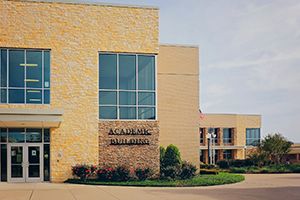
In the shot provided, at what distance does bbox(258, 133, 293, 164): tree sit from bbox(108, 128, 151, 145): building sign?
19.8 metres

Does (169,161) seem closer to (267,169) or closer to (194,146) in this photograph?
(194,146)

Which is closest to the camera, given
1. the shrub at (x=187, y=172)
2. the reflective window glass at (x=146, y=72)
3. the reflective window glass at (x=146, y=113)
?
the shrub at (x=187, y=172)

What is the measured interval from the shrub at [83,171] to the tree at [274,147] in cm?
2268

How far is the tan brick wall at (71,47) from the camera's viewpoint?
26125 mm

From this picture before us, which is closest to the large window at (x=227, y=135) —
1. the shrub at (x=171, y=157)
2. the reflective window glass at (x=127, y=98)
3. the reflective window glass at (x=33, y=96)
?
the shrub at (x=171, y=157)

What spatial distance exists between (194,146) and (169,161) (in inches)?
165

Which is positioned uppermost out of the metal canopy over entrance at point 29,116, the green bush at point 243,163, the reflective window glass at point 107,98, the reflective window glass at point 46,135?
the reflective window glass at point 107,98

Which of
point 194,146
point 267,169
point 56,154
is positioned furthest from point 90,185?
point 267,169

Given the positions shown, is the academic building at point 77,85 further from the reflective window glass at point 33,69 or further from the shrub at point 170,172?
the shrub at point 170,172

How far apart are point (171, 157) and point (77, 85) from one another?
308 inches

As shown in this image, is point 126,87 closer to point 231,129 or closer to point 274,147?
point 274,147

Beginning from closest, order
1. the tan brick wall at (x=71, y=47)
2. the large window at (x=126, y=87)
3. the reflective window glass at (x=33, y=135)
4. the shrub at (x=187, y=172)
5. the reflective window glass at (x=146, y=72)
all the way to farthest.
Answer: the reflective window glass at (x=33, y=135), the tan brick wall at (x=71, y=47), the shrub at (x=187, y=172), the large window at (x=126, y=87), the reflective window glass at (x=146, y=72)

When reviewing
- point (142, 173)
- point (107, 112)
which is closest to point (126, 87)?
point (107, 112)

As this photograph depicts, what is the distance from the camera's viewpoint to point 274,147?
4303 centimetres
